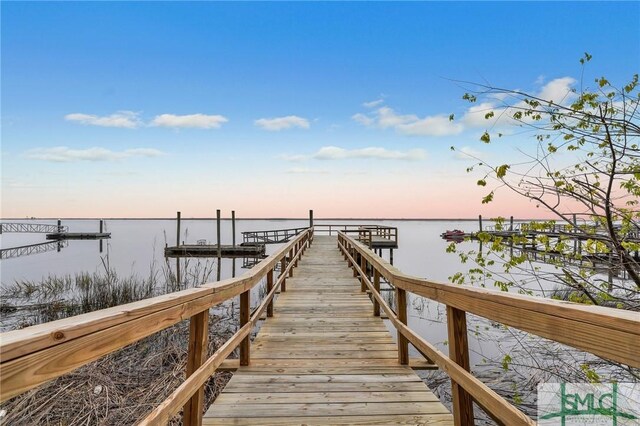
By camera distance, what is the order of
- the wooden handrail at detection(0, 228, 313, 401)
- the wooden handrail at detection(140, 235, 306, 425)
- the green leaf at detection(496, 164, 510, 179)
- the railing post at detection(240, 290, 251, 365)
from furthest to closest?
the green leaf at detection(496, 164, 510, 179) → the railing post at detection(240, 290, 251, 365) → the wooden handrail at detection(140, 235, 306, 425) → the wooden handrail at detection(0, 228, 313, 401)

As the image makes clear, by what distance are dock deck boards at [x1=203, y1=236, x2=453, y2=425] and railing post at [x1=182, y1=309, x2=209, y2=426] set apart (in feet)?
1.22

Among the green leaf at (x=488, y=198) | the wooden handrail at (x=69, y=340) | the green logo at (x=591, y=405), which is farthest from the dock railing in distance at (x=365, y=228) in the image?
the wooden handrail at (x=69, y=340)

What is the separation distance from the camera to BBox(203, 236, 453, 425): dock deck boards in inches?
91.1

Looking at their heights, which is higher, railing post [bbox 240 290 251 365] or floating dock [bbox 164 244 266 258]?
railing post [bbox 240 290 251 365]

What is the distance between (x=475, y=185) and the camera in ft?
13.1

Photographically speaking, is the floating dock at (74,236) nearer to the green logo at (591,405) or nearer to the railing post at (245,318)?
the railing post at (245,318)

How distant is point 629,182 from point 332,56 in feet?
46.1

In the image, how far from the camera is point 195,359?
197cm

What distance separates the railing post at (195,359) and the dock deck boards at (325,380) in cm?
37

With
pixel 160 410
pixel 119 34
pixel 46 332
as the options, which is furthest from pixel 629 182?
pixel 119 34

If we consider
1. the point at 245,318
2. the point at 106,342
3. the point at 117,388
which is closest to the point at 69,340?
the point at 106,342

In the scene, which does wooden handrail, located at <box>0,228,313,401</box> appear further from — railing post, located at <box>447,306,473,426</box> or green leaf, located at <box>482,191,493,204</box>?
green leaf, located at <box>482,191,493,204</box>

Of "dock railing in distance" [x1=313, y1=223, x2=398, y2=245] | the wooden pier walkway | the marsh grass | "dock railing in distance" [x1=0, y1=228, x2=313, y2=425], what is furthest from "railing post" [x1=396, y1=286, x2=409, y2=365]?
"dock railing in distance" [x1=313, y1=223, x2=398, y2=245]

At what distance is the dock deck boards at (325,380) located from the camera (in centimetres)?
231
